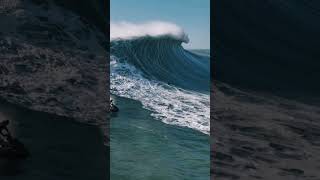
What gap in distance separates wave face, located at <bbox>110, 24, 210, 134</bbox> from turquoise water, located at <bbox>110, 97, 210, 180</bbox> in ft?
2.13

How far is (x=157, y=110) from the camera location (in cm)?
2700

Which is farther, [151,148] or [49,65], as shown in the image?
[151,148]

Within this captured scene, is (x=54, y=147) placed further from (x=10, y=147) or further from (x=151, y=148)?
(x=151, y=148)

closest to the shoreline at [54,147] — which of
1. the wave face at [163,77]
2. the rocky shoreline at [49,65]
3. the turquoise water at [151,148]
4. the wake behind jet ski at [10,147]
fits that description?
the wake behind jet ski at [10,147]

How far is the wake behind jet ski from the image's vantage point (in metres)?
12.3

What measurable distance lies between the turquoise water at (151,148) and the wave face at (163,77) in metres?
0.65

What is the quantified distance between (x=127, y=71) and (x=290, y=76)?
61.5 ft

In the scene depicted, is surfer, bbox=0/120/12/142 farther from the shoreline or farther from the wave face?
the wave face

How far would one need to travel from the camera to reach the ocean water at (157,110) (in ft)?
67.6

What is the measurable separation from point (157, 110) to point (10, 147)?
15.1 m

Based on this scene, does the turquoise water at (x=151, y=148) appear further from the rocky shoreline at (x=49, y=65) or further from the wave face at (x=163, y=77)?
the rocky shoreline at (x=49, y=65)

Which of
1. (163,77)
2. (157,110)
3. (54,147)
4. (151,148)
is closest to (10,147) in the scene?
(54,147)

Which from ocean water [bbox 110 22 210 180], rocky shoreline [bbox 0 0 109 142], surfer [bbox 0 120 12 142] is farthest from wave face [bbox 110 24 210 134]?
surfer [bbox 0 120 12 142]

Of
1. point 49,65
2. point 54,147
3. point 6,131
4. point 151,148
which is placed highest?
point 49,65
